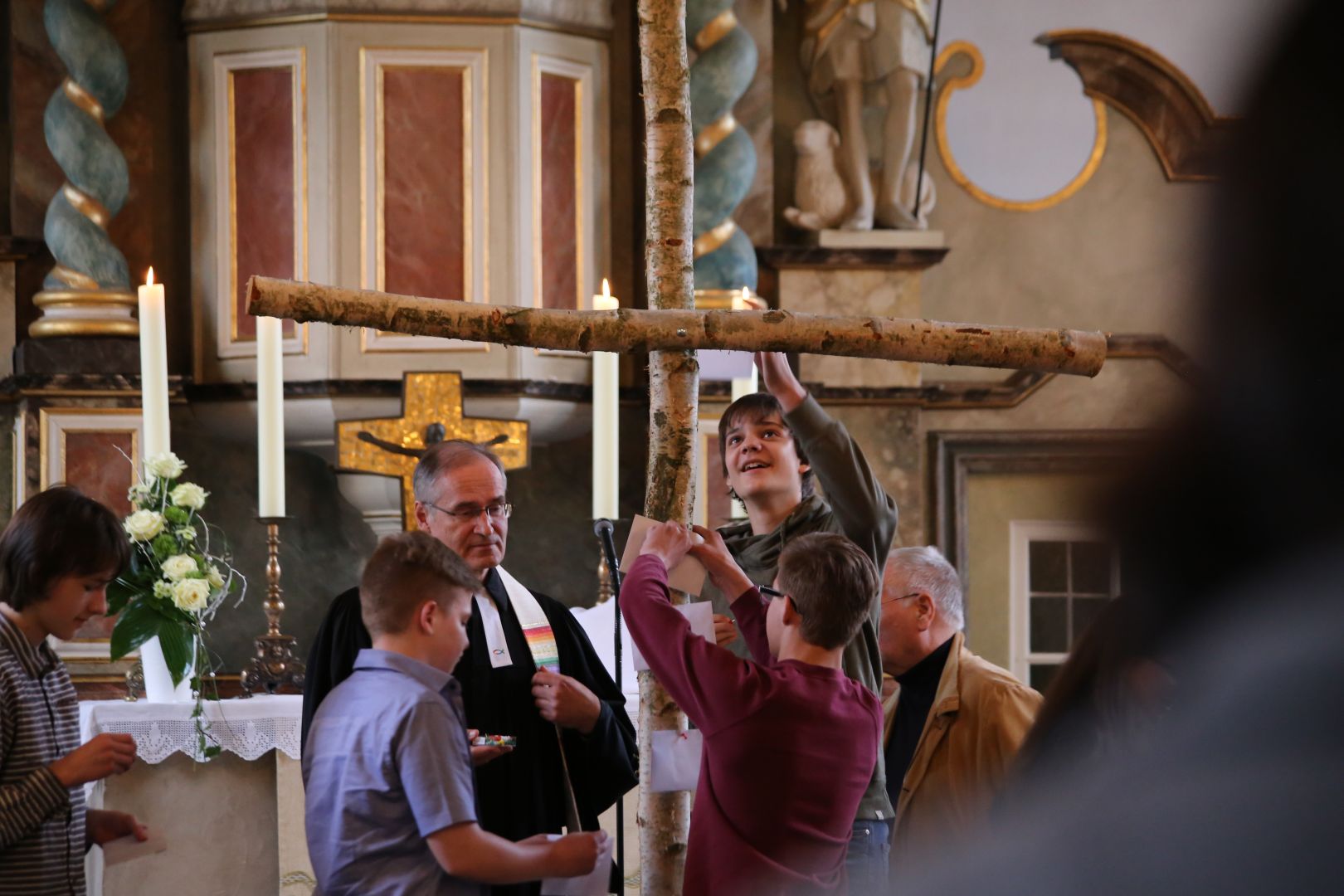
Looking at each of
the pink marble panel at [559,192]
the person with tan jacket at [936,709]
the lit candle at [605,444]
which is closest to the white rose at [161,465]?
the lit candle at [605,444]

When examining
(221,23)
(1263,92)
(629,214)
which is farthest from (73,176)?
(1263,92)

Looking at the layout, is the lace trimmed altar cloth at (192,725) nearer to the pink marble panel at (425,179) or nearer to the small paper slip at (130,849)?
the small paper slip at (130,849)

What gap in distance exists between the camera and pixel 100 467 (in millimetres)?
6227

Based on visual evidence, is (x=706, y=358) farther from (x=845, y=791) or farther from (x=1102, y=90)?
(x=1102, y=90)

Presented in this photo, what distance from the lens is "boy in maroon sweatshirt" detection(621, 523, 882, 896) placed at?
7.44ft

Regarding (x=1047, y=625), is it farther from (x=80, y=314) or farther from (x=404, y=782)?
(x=404, y=782)

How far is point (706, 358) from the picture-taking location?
3688 mm

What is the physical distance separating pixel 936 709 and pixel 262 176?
448 centimetres

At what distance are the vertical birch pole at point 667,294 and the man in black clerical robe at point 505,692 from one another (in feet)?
1.18

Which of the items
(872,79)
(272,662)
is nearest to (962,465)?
(872,79)

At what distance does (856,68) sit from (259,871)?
4.54 m

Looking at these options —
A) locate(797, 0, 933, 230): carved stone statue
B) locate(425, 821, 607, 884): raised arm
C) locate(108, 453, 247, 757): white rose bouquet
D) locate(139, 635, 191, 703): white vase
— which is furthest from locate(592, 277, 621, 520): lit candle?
locate(797, 0, 933, 230): carved stone statue

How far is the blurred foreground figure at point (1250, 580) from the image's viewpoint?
0.35 m

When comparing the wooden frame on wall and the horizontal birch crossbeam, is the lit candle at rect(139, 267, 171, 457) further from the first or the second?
the wooden frame on wall
